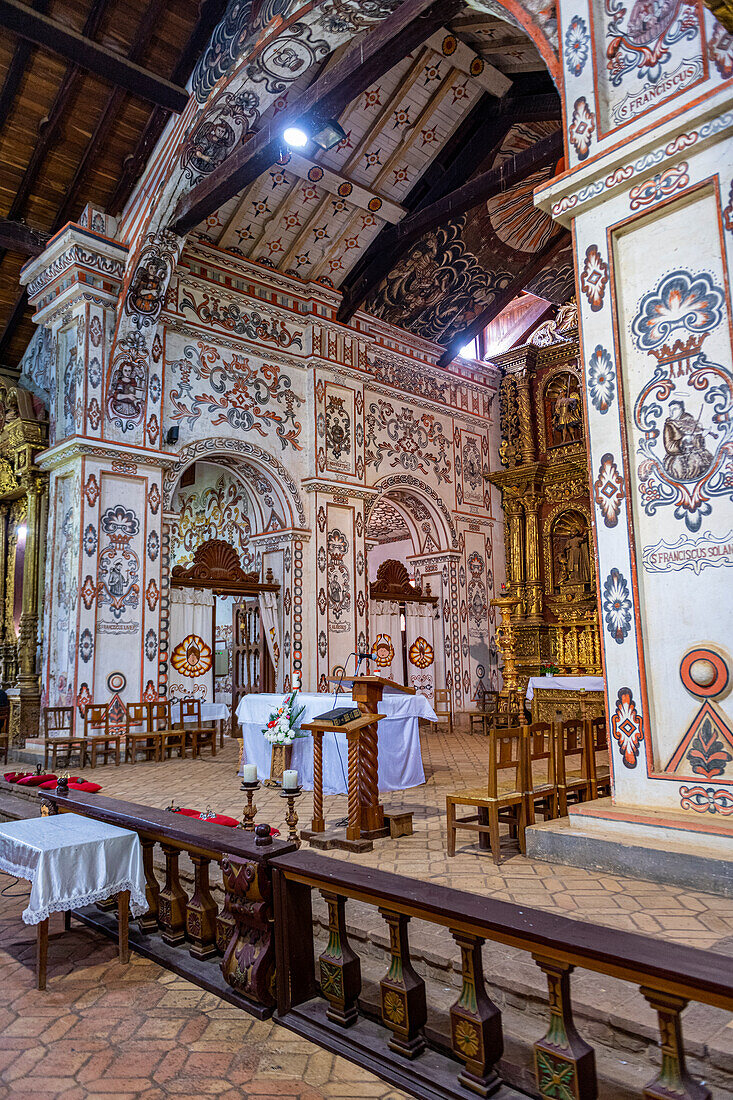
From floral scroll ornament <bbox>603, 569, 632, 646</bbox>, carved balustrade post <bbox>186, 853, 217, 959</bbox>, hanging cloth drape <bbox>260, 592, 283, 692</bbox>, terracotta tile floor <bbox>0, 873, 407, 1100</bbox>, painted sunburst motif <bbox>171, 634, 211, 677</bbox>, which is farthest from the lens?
painted sunburst motif <bbox>171, 634, 211, 677</bbox>

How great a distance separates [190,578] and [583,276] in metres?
7.91

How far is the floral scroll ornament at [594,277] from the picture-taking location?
4.45 metres

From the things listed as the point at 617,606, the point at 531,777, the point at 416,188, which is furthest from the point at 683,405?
the point at 416,188

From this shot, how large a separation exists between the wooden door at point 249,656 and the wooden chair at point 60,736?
10.8ft

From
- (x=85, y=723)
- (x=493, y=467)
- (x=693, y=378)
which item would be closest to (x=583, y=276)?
(x=693, y=378)

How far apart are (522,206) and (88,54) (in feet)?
24.8

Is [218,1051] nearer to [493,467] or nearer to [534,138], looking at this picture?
[534,138]

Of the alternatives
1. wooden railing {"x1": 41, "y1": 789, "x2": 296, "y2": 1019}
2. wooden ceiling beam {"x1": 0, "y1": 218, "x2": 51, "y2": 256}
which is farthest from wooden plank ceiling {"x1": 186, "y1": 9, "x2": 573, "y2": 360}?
wooden railing {"x1": 41, "y1": 789, "x2": 296, "y2": 1019}

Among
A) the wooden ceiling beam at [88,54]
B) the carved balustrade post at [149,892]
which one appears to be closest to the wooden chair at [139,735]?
the carved balustrade post at [149,892]

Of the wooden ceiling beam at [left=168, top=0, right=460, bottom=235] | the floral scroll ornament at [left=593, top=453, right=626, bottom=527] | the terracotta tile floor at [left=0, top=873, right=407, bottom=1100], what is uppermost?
the wooden ceiling beam at [left=168, top=0, right=460, bottom=235]

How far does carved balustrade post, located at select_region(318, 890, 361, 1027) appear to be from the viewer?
8.93 feet

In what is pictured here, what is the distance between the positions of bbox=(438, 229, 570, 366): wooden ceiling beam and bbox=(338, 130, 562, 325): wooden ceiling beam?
2.30 meters

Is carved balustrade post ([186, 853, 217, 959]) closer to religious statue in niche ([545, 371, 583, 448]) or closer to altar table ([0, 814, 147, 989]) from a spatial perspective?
altar table ([0, 814, 147, 989])

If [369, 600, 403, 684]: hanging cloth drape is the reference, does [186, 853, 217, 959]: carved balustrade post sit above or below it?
below
